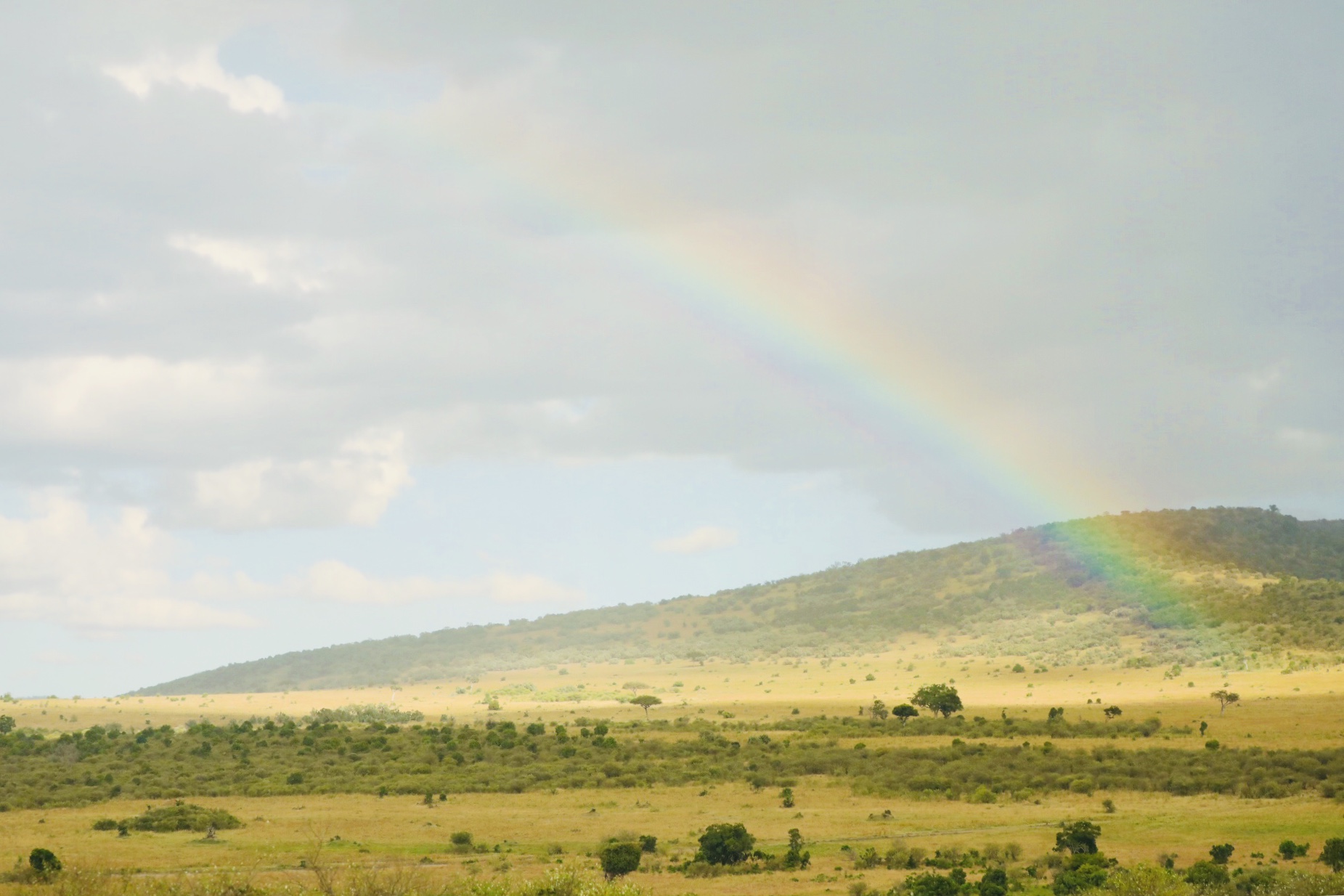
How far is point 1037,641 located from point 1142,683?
35937 mm

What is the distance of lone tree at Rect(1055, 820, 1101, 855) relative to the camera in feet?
146

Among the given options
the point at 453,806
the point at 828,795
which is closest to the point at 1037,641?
the point at 828,795

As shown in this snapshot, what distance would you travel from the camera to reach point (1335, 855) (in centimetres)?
3947

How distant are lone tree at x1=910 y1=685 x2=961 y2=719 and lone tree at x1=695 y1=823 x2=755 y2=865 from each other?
47.4 metres

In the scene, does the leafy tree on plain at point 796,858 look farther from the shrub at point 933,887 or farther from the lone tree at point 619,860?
the shrub at point 933,887

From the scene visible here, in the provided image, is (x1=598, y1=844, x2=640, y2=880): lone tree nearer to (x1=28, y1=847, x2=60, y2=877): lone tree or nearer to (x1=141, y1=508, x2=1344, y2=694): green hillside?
(x1=28, y1=847, x2=60, y2=877): lone tree

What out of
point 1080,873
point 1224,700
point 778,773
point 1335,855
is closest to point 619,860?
point 1080,873

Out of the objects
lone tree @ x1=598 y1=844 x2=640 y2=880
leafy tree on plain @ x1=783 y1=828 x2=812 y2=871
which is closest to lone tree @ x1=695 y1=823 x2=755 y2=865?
leafy tree on plain @ x1=783 y1=828 x2=812 y2=871

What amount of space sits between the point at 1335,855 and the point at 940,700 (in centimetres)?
5151

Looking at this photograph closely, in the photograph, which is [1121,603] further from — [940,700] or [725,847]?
[725,847]

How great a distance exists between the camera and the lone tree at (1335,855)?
3894 cm

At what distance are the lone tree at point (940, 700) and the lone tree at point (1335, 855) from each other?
49.3 meters

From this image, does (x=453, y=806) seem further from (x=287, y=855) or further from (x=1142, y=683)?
(x=1142, y=683)

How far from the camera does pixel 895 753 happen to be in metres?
69.9
